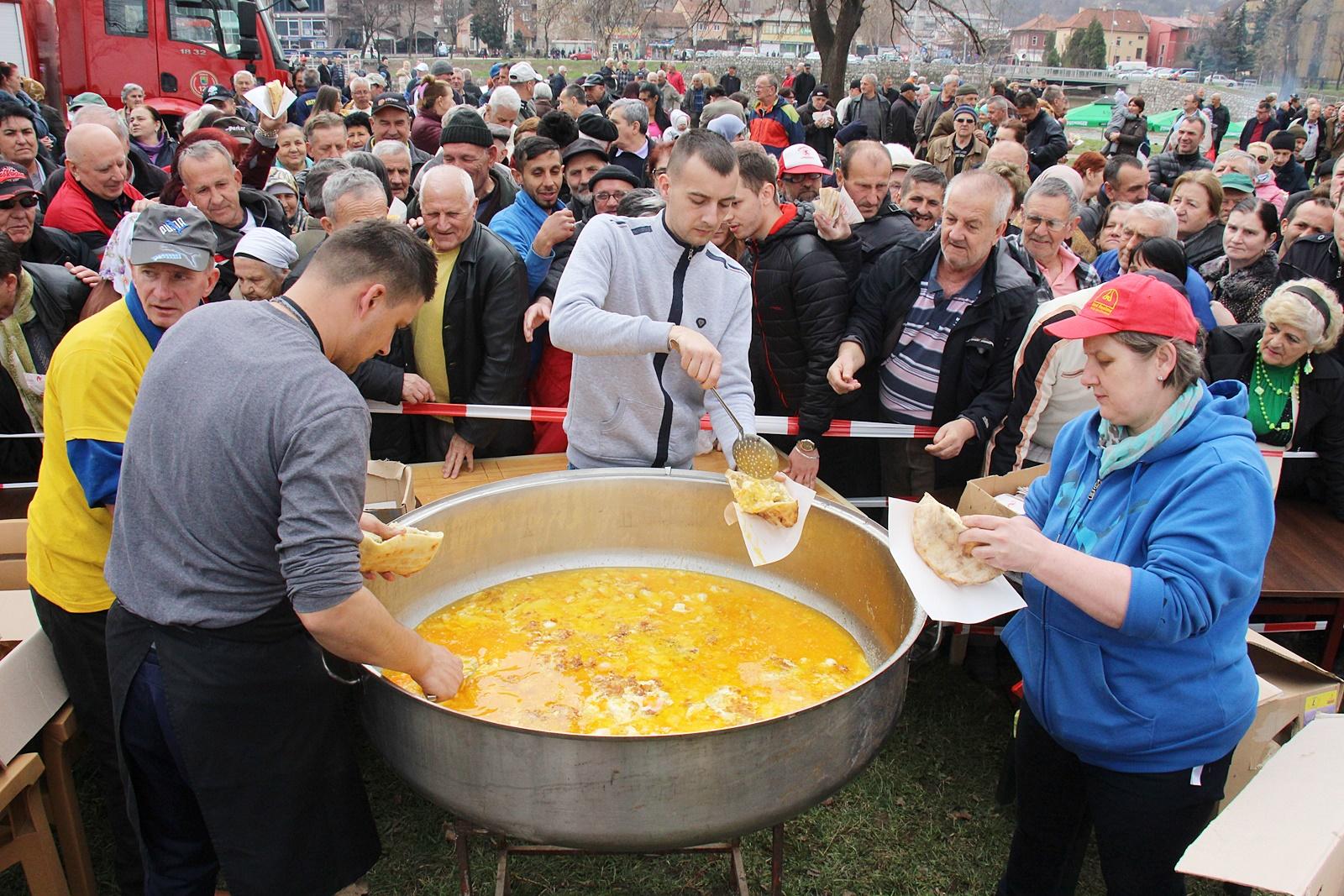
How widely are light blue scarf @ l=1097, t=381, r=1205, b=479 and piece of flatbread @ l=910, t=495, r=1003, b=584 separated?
0.36 m

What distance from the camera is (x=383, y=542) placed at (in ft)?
7.05

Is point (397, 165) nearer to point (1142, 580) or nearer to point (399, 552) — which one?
point (399, 552)

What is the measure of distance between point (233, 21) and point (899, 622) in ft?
45.4

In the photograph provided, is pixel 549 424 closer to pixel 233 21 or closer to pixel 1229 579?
pixel 1229 579

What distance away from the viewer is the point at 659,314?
9.92 ft

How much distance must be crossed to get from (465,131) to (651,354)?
11.4 feet

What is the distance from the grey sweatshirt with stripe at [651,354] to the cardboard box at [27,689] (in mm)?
1653

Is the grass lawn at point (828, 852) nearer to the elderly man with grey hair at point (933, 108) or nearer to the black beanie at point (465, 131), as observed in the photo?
the black beanie at point (465, 131)

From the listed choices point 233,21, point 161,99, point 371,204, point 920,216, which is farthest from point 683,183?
point 233,21

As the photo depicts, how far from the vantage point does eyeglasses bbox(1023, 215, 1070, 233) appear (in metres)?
4.36

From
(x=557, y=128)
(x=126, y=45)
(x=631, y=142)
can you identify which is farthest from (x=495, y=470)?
(x=126, y=45)

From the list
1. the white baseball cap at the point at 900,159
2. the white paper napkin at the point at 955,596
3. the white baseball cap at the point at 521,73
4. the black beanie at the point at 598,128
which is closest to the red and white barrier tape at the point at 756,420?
the white paper napkin at the point at 955,596

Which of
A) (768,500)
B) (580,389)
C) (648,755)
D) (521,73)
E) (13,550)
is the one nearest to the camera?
(648,755)

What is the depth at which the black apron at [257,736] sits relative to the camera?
2096mm
